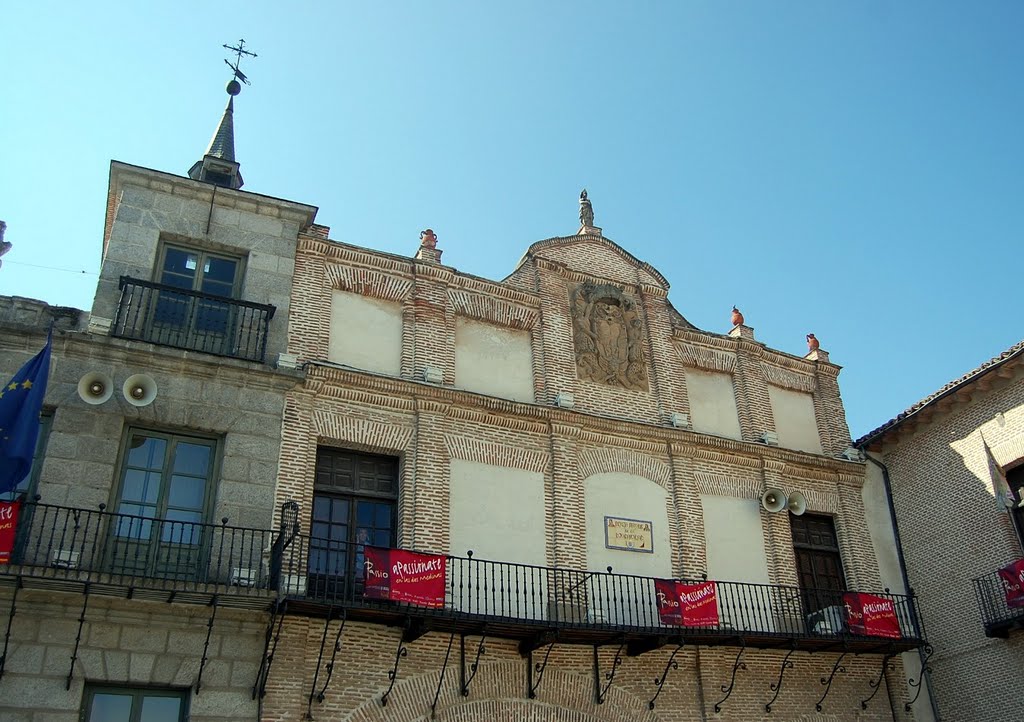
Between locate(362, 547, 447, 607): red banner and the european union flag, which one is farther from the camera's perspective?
locate(362, 547, 447, 607): red banner

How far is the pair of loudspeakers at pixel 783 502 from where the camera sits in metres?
17.2

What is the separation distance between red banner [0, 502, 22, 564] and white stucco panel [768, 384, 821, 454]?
13.5 metres

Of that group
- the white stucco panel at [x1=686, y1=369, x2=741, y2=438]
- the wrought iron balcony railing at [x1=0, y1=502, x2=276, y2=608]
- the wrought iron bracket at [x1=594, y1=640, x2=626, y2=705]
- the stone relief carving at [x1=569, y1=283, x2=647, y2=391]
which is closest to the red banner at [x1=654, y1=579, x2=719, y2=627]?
the wrought iron bracket at [x1=594, y1=640, x2=626, y2=705]

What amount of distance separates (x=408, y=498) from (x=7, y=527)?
5.38 m

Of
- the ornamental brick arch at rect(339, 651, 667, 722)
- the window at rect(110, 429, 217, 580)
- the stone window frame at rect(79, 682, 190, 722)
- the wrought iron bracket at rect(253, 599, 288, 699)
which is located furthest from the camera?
the ornamental brick arch at rect(339, 651, 667, 722)

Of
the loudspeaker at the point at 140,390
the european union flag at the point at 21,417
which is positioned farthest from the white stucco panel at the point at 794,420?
the european union flag at the point at 21,417

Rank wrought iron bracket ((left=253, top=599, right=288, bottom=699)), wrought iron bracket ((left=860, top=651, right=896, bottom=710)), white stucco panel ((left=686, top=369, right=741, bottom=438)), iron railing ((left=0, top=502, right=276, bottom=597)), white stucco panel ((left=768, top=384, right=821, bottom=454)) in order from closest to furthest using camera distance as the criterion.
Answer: iron railing ((left=0, top=502, right=276, bottom=597)) → wrought iron bracket ((left=253, top=599, right=288, bottom=699)) → wrought iron bracket ((left=860, top=651, right=896, bottom=710)) → white stucco panel ((left=686, top=369, right=741, bottom=438)) → white stucco panel ((left=768, top=384, right=821, bottom=454))

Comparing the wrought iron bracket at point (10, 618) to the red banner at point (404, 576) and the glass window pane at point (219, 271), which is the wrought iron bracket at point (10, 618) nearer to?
the red banner at point (404, 576)

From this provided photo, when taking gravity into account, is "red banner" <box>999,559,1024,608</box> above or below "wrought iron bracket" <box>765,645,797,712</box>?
above

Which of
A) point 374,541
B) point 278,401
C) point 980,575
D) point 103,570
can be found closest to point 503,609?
point 374,541

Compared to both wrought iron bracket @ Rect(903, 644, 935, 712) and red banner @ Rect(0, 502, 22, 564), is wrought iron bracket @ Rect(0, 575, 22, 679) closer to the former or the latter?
red banner @ Rect(0, 502, 22, 564)

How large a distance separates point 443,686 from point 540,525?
3064 mm

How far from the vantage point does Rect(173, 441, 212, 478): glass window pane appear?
42.7 ft

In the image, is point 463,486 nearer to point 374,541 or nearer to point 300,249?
point 374,541
